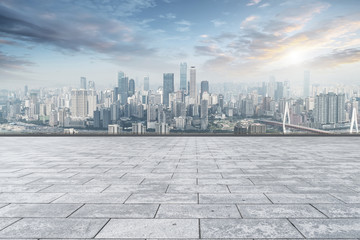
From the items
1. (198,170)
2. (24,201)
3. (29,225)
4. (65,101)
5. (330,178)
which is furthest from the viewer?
(65,101)

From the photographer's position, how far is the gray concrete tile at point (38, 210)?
5.06 m

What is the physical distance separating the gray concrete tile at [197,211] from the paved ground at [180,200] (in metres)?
0.02

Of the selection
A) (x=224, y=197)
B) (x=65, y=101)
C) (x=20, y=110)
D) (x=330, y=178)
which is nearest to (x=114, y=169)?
(x=224, y=197)

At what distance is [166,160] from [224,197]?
208 inches

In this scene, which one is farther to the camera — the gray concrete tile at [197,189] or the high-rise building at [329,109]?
the high-rise building at [329,109]

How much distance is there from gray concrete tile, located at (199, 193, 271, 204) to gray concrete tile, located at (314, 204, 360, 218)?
3.63 feet

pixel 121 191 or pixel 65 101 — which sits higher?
pixel 65 101

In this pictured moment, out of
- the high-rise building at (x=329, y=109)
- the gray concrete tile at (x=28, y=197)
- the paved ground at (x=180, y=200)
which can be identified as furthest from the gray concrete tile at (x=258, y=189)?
the high-rise building at (x=329, y=109)

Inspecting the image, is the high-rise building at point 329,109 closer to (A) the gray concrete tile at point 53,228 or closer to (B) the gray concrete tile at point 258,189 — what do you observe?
(B) the gray concrete tile at point 258,189

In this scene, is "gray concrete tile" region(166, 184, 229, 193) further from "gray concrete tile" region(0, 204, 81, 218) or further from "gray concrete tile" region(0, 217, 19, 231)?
"gray concrete tile" region(0, 217, 19, 231)

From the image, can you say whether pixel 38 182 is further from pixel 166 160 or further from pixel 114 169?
pixel 166 160

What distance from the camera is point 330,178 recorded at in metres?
7.89

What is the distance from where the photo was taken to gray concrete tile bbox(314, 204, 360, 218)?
496cm

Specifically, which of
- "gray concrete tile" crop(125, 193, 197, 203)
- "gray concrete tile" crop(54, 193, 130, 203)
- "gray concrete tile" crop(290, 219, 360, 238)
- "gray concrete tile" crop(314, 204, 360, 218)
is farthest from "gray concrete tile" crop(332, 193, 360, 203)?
"gray concrete tile" crop(54, 193, 130, 203)
